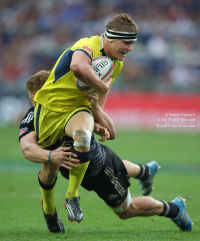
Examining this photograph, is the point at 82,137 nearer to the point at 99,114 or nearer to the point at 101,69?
the point at 99,114

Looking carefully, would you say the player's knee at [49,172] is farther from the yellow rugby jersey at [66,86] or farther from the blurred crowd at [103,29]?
the blurred crowd at [103,29]

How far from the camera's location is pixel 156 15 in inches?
835

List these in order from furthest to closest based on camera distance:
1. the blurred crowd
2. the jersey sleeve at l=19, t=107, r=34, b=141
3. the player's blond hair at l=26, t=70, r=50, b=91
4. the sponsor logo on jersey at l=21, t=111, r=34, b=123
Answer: the blurred crowd, the player's blond hair at l=26, t=70, r=50, b=91, the sponsor logo on jersey at l=21, t=111, r=34, b=123, the jersey sleeve at l=19, t=107, r=34, b=141

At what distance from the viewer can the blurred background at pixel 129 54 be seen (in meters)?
18.4

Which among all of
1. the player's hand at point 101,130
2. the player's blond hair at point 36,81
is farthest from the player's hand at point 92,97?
the player's blond hair at point 36,81

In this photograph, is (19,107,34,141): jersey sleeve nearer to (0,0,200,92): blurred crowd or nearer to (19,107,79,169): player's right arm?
(19,107,79,169): player's right arm

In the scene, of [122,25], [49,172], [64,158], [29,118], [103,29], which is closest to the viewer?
[64,158]

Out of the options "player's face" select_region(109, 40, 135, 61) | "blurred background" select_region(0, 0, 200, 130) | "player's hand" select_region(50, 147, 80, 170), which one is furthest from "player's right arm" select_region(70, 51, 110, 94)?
"blurred background" select_region(0, 0, 200, 130)

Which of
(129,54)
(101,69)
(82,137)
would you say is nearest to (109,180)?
(82,137)

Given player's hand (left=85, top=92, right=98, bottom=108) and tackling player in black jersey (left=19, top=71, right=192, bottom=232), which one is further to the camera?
tackling player in black jersey (left=19, top=71, right=192, bottom=232)

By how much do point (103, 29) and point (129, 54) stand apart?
1.97 m

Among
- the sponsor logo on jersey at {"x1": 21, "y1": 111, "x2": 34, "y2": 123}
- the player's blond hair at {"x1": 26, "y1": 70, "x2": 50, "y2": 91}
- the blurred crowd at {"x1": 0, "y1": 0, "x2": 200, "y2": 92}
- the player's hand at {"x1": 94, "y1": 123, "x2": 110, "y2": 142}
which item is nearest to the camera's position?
the player's hand at {"x1": 94, "y1": 123, "x2": 110, "y2": 142}

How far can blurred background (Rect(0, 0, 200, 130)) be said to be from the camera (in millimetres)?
18406

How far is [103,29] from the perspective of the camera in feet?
67.8
